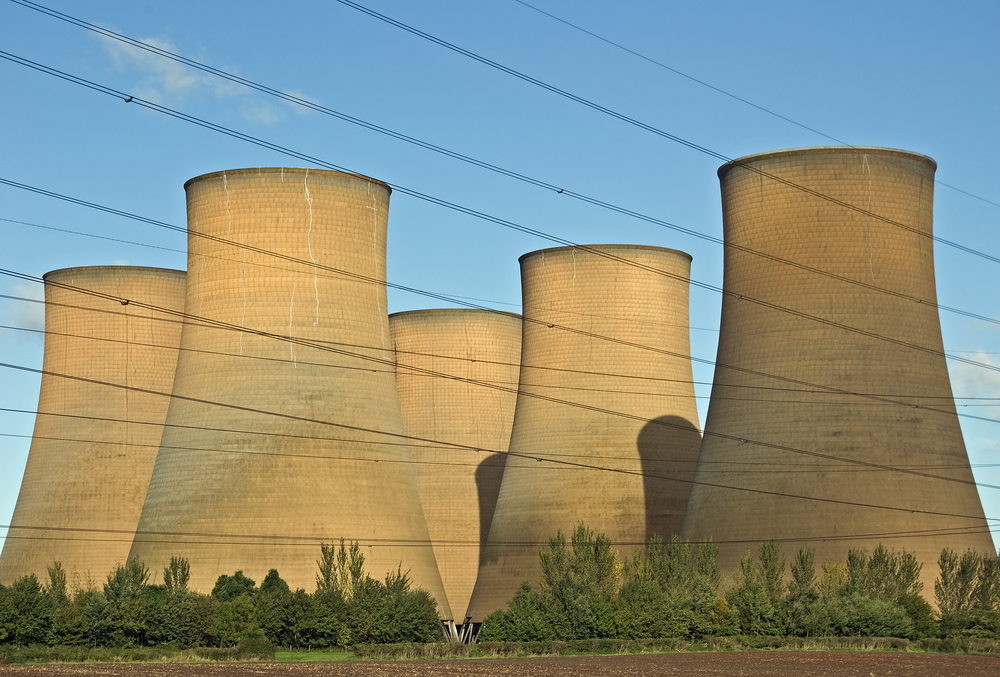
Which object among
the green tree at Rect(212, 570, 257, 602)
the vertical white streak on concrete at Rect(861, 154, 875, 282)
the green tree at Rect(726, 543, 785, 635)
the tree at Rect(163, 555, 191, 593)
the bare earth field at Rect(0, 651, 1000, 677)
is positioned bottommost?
the bare earth field at Rect(0, 651, 1000, 677)

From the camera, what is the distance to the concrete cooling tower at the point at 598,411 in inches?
1347

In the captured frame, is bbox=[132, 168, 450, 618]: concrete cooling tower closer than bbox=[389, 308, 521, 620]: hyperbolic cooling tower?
Yes

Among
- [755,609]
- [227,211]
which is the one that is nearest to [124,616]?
[227,211]

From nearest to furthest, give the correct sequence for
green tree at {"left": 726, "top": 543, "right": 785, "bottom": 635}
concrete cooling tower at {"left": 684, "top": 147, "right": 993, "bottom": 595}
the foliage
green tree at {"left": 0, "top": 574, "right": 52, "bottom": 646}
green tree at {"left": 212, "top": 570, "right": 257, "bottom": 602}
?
green tree at {"left": 0, "top": 574, "right": 52, "bottom": 646}, the foliage, green tree at {"left": 726, "top": 543, "right": 785, "bottom": 635}, green tree at {"left": 212, "top": 570, "right": 257, "bottom": 602}, concrete cooling tower at {"left": 684, "top": 147, "right": 993, "bottom": 595}

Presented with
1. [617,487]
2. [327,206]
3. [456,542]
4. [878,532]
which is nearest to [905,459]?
[878,532]

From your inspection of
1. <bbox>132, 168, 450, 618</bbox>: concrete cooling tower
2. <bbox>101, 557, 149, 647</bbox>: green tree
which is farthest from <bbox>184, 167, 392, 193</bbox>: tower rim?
<bbox>101, 557, 149, 647</bbox>: green tree

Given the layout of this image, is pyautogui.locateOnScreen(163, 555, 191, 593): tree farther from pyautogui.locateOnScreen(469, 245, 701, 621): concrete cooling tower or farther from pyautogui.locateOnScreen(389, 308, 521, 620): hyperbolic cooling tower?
pyautogui.locateOnScreen(389, 308, 521, 620): hyperbolic cooling tower

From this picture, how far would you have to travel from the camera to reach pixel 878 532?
2828 cm

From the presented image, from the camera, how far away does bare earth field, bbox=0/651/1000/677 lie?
17547 millimetres

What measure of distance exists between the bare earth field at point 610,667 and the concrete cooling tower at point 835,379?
625 cm

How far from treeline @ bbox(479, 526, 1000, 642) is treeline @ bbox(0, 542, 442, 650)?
1.69 meters

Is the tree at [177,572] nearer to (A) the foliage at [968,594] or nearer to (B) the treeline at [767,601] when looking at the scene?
(B) the treeline at [767,601]

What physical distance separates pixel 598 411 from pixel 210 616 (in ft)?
44.6

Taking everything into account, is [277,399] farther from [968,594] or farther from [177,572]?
[968,594]
